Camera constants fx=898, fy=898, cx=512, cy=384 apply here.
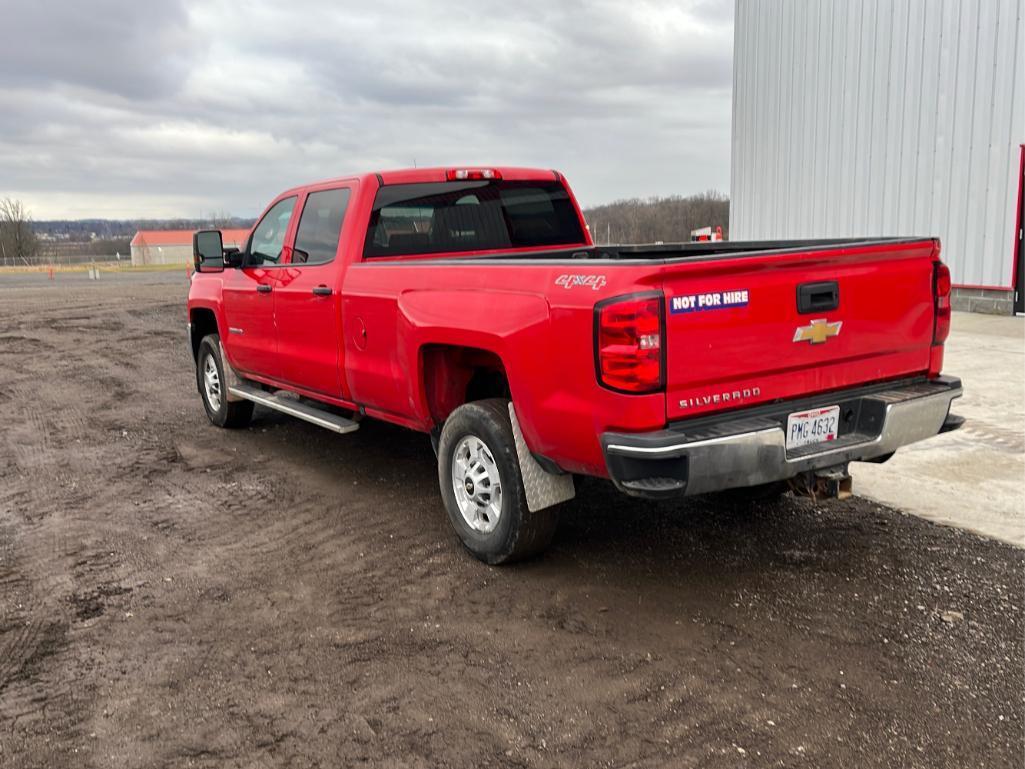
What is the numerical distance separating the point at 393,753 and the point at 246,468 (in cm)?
406

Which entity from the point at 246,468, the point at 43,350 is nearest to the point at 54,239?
the point at 43,350

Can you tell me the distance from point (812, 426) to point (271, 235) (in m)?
4.46

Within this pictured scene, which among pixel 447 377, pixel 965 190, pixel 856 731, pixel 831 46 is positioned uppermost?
pixel 831 46

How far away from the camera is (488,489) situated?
4.55 metres

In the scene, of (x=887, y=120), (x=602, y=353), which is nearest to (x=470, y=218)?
(x=602, y=353)

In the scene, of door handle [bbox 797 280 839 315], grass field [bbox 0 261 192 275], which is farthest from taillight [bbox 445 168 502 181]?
grass field [bbox 0 261 192 275]

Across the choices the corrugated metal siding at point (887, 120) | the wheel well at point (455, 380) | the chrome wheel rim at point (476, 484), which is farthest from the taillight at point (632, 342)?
the corrugated metal siding at point (887, 120)

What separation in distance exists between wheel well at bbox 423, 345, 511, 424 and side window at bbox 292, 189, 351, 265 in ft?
4.45

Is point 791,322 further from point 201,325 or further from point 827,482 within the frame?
point 201,325

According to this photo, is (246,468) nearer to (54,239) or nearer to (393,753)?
(393,753)

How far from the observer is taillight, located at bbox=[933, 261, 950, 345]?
14.6 ft

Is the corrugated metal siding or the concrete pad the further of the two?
the corrugated metal siding

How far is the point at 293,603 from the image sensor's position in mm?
4191

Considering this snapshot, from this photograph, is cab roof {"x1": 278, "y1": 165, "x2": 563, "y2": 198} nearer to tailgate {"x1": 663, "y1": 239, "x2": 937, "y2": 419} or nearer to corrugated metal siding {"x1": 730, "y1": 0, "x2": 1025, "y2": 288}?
tailgate {"x1": 663, "y1": 239, "x2": 937, "y2": 419}
